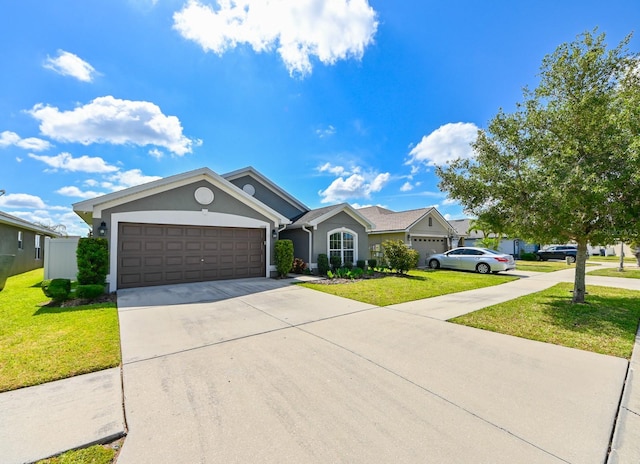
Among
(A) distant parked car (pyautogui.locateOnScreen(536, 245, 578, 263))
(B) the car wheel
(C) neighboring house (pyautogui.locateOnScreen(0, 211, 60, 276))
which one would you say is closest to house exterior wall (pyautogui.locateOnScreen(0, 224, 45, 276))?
(C) neighboring house (pyautogui.locateOnScreen(0, 211, 60, 276))

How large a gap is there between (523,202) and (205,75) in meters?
12.4

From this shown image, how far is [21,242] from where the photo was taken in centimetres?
1630

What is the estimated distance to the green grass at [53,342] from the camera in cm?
370

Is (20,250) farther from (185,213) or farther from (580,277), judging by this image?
(580,277)

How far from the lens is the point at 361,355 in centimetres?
430

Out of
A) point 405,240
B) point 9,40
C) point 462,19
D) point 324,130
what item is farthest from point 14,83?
point 405,240

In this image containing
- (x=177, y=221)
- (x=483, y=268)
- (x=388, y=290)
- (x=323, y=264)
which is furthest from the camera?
(x=483, y=268)

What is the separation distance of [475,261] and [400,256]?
576 centimetres

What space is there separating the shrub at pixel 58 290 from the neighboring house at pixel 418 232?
15.7m

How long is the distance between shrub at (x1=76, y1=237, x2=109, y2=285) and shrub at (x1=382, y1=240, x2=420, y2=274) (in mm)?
12278

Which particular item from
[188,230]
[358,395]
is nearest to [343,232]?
[188,230]

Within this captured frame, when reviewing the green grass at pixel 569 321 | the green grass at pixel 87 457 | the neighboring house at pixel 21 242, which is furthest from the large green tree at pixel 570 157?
the neighboring house at pixel 21 242

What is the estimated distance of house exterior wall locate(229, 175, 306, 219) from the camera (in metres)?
16.5

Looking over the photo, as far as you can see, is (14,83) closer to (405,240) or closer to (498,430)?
(498,430)
